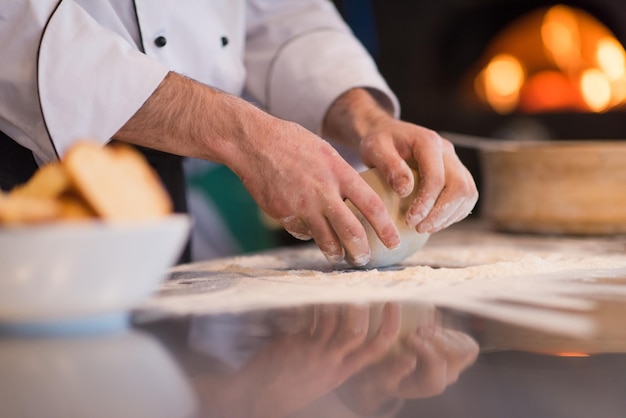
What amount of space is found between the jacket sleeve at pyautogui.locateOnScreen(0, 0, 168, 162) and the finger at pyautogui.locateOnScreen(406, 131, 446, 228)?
395 millimetres

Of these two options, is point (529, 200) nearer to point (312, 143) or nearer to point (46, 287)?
point (312, 143)

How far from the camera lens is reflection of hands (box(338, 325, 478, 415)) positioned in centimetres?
50

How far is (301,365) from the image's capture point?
57 centimetres

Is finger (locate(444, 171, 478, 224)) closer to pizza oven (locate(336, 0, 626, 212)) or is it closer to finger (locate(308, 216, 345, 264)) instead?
finger (locate(308, 216, 345, 264))

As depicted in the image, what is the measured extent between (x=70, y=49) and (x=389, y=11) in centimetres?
241

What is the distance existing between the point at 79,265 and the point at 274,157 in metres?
0.52

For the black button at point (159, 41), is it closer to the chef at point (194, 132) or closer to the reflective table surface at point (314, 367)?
the chef at point (194, 132)

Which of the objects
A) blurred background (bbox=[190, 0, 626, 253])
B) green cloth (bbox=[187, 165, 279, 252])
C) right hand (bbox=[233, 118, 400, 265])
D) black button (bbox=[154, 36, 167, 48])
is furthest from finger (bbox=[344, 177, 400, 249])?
blurred background (bbox=[190, 0, 626, 253])

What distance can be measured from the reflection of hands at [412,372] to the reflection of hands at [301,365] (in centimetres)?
1

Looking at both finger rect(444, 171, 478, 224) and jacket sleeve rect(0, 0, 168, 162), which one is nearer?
jacket sleeve rect(0, 0, 168, 162)

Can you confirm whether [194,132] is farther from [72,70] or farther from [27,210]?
[27,210]

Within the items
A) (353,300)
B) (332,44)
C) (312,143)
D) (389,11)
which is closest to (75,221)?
(353,300)

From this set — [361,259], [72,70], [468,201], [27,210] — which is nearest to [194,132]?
[72,70]

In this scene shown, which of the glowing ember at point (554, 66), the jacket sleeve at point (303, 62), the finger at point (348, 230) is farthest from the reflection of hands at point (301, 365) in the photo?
the glowing ember at point (554, 66)
